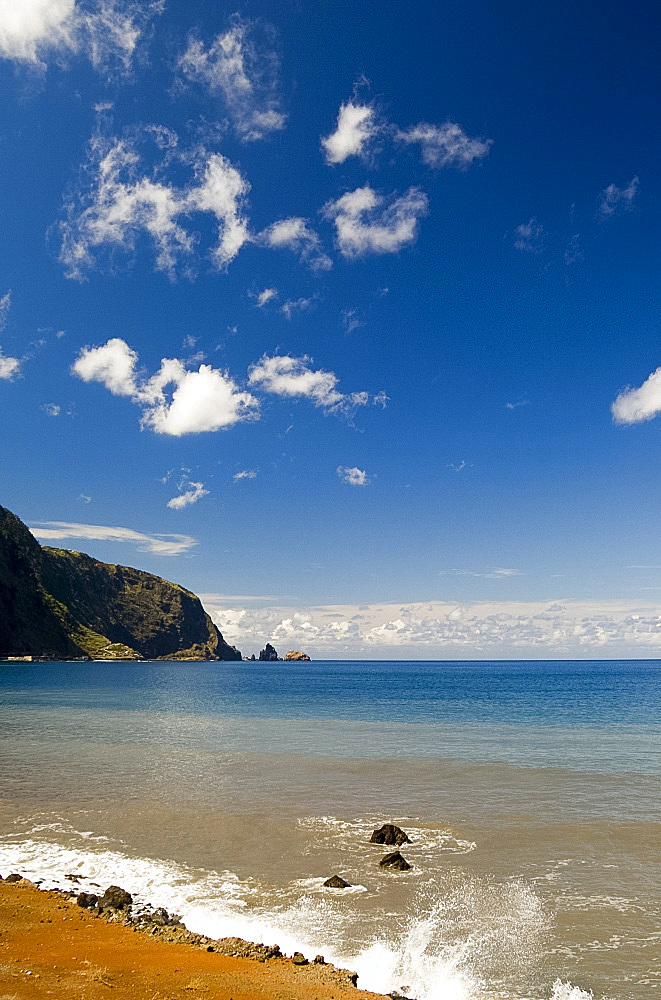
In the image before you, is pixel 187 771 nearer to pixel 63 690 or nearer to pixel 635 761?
pixel 635 761

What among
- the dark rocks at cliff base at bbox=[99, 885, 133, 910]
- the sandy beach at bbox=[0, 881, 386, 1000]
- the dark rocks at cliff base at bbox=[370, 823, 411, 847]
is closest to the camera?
the sandy beach at bbox=[0, 881, 386, 1000]

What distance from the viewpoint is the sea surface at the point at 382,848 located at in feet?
Answer: 42.0

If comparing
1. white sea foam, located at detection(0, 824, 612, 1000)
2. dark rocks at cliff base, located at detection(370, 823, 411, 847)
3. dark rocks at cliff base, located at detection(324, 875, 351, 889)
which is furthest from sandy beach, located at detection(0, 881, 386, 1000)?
dark rocks at cliff base, located at detection(370, 823, 411, 847)

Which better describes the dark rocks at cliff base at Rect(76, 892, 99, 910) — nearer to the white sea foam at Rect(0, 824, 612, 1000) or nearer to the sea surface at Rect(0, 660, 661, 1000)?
the white sea foam at Rect(0, 824, 612, 1000)

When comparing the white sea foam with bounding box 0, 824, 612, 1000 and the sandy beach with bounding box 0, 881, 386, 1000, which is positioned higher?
the sandy beach with bounding box 0, 881, 386, 1000

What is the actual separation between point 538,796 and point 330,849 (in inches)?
508

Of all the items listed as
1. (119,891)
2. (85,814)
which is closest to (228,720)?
(85,814)

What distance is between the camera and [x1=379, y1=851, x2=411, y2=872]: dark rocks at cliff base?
1770 cm

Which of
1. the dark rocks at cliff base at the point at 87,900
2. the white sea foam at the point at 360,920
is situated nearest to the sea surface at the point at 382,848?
the white sea foam at the point at 360,920

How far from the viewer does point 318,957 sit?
472 inches

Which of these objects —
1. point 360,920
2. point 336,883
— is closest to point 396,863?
point 336,883

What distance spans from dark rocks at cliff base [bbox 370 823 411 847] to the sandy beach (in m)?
8.97

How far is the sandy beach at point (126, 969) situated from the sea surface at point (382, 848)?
158 centimetres

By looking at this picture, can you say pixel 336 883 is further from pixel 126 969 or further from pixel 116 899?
pixel 126 969
